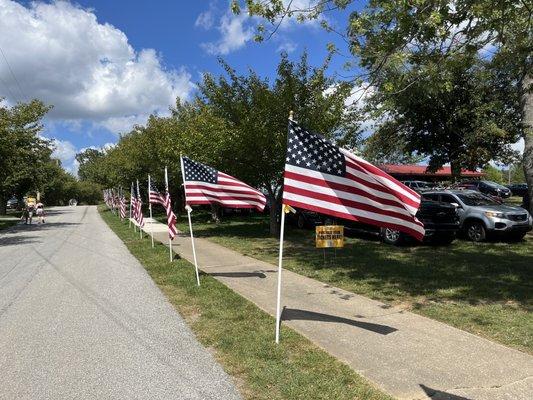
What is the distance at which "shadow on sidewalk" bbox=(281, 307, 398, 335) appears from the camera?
6.39 m

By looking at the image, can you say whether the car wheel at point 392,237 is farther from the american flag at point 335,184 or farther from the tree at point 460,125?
the tree at point 460,125

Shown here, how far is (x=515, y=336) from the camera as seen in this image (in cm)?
599

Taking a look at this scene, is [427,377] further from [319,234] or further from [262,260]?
[262,260]

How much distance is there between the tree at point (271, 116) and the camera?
17.1 m

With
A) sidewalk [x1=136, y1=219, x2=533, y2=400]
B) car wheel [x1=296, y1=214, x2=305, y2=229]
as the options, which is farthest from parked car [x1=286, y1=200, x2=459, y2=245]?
sidewalk [x1=136, y1=219, x2=533, y2=400]

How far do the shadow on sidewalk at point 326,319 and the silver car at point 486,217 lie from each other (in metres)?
9.44

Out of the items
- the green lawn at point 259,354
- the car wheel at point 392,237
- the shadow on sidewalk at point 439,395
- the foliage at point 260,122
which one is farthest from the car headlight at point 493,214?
the shadow on sidewalk at point 439,395

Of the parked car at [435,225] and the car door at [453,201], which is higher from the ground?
the car door at [453,201]

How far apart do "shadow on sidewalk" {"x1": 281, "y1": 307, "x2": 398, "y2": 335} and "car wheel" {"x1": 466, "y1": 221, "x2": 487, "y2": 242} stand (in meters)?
9.55

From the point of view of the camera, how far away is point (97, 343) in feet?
19.8

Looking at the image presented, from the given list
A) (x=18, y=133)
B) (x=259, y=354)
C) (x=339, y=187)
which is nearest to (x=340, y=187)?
(x=339, y=187)

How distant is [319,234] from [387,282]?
211cm

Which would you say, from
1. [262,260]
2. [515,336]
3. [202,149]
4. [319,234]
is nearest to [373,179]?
[515,336]

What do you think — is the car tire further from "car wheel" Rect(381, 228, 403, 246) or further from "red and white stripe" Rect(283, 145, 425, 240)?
"red and white stripe" Rect(283, 145, 425, 240)
